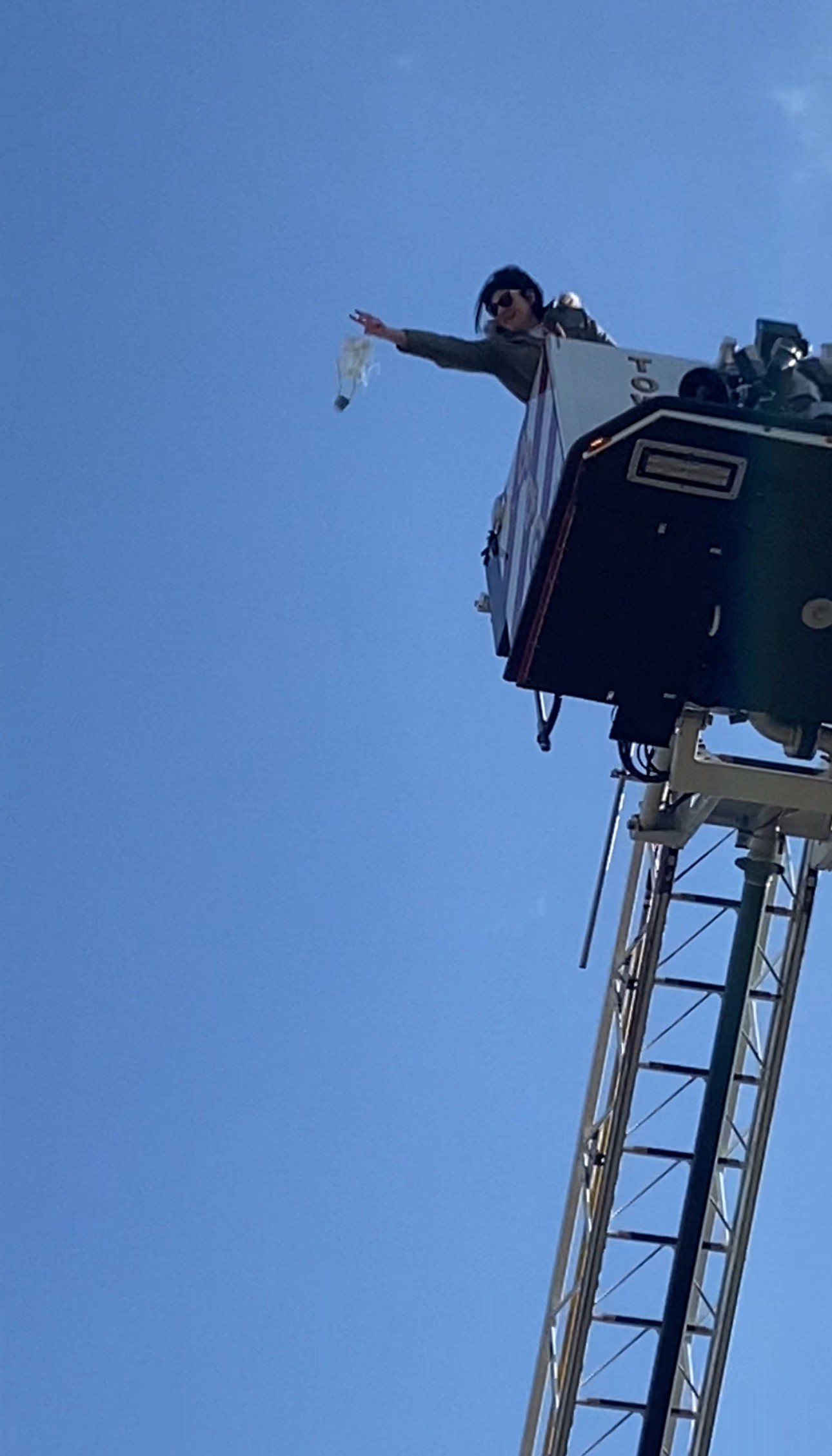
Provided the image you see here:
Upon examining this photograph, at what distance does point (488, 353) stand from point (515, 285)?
0.44m

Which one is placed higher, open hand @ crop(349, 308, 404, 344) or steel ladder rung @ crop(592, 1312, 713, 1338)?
open hand @ crop(349, 308, 404, 344)

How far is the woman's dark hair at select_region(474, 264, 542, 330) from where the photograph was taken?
12.3 m

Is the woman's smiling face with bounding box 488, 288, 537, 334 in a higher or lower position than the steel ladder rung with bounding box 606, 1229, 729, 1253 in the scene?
higher

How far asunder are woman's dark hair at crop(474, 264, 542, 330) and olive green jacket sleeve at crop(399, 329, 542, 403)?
0.72 feet

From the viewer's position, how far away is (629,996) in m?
13.0

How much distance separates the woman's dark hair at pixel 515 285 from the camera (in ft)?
40.5

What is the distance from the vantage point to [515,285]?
40.5 feet

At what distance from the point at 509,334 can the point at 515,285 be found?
289mm

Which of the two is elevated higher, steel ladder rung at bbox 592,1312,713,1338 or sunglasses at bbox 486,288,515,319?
sunglasses at bbox 486,288,515,319

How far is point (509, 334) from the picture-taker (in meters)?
12.3

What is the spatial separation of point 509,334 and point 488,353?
0.56ft

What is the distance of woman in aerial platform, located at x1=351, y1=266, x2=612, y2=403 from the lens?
39.7ft

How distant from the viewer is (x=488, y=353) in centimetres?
1227

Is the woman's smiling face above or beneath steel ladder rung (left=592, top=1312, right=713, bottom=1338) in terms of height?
above
